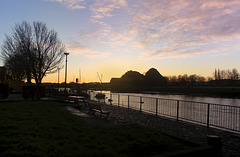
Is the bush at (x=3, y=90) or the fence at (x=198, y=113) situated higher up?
the bush at (x=3, y=90)

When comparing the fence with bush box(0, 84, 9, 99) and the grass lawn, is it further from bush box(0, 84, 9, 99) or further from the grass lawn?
bush box(0, 84, 9, 99)

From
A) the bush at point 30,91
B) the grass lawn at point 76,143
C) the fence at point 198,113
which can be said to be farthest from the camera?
the bush at point 30,91

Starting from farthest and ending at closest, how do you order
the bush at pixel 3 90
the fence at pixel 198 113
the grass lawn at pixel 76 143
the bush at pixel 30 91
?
1. the bush at pixel 3 90
2. the bush at pixel 30 91
3. the fence at pixel 198 113
4. the grass lawn at pixel 76 143

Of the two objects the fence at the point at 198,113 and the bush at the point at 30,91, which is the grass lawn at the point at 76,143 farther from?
the bush at the point at 30,91

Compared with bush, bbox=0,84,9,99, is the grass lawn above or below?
below

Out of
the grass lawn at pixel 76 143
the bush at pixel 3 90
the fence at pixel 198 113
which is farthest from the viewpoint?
the bush at pixel 3 90

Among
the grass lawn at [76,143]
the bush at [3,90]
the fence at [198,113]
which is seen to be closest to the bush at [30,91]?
the bush at [3,90]

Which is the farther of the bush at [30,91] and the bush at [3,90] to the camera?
the bush at [3,90]

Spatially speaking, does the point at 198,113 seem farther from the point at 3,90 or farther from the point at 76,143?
the point at 3,90

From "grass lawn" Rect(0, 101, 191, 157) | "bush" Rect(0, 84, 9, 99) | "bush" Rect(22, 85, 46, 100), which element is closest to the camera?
"grass lawn" Rect(0, 101, 191, 157)

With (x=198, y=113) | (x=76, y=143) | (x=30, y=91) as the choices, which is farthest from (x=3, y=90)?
(x=198, y=113)

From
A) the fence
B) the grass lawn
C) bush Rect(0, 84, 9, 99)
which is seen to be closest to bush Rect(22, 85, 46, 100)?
bush Rect(0, 84, 9, 99)

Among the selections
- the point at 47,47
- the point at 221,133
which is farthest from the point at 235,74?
the point at 221,133

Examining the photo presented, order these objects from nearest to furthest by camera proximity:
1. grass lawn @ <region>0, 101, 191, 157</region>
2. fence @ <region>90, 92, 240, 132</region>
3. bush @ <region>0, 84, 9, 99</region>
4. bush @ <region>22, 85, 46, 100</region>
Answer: grass lawn @ <region>0, 101, 191, 157</region> < fence @ <region>90, 92, 240, 132</region> < bush @ <region>22, 85, 46, 100</region> < bush @ <region>0, 84, 9, 99</region>
